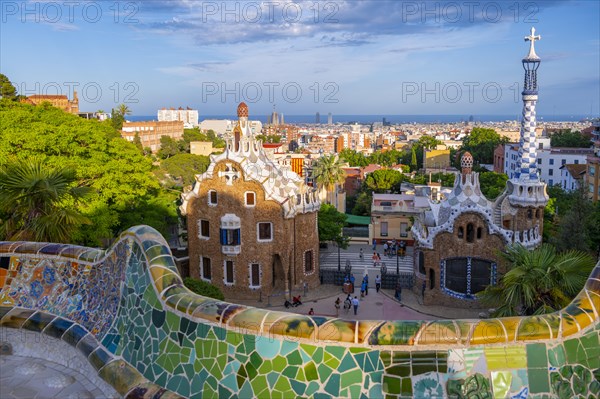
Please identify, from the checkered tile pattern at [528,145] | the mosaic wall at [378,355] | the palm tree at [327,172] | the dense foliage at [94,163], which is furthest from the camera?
the palm tree at [327,172]

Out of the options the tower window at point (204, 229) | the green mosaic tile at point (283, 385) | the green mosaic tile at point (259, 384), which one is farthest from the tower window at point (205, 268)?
the green mosaic tile at point (283, 385)

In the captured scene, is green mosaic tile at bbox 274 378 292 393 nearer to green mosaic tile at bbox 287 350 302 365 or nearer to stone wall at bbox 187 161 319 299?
green mosaic tile at bbox 287 350 302 365

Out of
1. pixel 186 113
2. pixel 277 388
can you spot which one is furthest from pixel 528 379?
pixel 186 113

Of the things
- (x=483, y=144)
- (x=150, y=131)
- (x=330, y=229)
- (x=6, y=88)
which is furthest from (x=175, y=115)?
(x=330, y=229)

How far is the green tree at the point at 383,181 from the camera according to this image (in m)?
55.2

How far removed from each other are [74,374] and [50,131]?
19841 millimetres

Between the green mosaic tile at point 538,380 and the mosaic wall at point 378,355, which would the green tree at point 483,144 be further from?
the green mosaic tile at point 538,380

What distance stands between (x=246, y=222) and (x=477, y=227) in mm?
10834

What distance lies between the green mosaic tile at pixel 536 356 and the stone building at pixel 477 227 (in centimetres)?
1930

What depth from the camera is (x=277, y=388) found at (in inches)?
238

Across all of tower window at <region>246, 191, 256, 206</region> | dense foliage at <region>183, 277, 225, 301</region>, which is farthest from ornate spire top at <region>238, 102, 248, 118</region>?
dense foliage at <region>183, 277, 225, 301</region>

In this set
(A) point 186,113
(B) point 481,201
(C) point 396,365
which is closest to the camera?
(C) point 396,365

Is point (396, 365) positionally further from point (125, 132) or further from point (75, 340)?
point (125, 132)

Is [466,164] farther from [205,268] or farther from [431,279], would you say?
[205,268]
